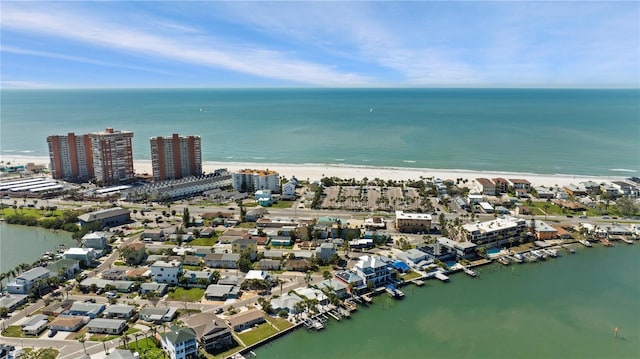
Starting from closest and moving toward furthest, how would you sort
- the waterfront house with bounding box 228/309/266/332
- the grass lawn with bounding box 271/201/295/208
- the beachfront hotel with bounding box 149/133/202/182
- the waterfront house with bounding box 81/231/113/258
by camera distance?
the waterfront house with bounding box 228/309/266/332 < the waterfront house with bounding box 81/231/113/258 < the grass lawn with bounding box 271/201/295/208 < the beachfront hotel with bounding box 149/133/202/182

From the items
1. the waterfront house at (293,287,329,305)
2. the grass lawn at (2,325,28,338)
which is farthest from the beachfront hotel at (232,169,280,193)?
the grass lawn at (2,325,28,338)

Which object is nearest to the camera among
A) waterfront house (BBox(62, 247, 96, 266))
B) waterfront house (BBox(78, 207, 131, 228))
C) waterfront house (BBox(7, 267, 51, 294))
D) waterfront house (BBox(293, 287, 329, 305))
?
waterfront house (BBox(293, 287, 329, 305))

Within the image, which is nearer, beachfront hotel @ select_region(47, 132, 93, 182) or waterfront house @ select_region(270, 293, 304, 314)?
waterfront house @ select_region(270, 293, 304, 314)

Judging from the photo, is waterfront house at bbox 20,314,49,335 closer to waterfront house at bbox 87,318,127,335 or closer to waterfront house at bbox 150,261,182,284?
waterfront house at bbox 87,318,127,335

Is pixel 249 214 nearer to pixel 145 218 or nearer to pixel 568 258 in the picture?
pixel 145 218

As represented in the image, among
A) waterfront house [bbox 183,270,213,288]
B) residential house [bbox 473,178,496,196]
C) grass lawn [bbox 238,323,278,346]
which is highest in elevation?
residential house [bbox 473,178,496,196]

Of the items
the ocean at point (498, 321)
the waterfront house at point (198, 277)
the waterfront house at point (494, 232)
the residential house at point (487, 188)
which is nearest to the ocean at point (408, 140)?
the residential house at point (487, 188)

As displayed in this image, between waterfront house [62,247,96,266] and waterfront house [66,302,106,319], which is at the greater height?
waterfront house [62,247,96,266]

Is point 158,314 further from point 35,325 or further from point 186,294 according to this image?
point 35,325
